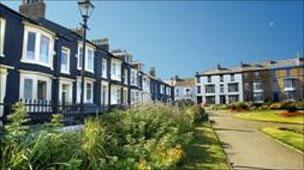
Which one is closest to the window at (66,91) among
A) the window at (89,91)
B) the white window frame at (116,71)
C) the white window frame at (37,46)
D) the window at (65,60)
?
the window at (65,60)

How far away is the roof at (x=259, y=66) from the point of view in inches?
3393

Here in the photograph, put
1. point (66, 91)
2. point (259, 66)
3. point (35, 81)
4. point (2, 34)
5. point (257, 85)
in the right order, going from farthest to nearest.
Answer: point (259, 66) → point (257, 85) → point (66, 91) → point (35, 81) → point (2, 34)

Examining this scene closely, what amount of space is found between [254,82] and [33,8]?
74473 millimetres

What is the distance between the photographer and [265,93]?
86.8 m

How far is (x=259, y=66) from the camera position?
91188 mm

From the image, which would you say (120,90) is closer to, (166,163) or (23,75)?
(23,75)

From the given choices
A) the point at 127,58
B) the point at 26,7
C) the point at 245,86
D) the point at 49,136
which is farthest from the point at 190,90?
→ the point at 49,136

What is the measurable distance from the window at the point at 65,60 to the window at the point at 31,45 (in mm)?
4324

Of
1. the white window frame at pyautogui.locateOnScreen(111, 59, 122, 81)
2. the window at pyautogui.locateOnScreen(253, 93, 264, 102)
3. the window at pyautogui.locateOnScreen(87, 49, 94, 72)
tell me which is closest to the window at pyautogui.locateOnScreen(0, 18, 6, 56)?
the window at pyautogui.locateOnScreen(87, 49, 94, 72)

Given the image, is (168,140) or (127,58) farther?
(127,58)

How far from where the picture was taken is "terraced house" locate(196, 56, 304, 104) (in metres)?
84.4

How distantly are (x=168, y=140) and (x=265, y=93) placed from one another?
83.0 m

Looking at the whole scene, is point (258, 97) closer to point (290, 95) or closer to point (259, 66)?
point (290, 95)

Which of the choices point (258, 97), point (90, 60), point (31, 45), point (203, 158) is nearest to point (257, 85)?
point (258, 97)
